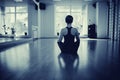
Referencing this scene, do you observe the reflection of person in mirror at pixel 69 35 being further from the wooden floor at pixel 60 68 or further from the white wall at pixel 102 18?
the white wall at pixel 102 18

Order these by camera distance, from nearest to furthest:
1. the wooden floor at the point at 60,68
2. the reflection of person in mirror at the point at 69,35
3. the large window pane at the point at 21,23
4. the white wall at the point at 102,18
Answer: the wooden floor at the point at 60,68 < the reflection of person in mirror at the point at 69,35 < the white wall at the point at 102,18 < the large window pane at the point at 21,23

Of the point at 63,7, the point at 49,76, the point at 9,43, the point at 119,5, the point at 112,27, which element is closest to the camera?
the point at 49,76

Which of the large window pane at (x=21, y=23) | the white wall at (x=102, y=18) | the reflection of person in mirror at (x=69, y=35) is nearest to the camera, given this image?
the reflection of person in mirror at (x=69, y=35)

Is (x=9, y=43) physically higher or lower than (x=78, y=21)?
lower

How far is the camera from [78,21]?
55.3 feet

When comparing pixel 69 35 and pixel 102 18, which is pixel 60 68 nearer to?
pixel 69 35

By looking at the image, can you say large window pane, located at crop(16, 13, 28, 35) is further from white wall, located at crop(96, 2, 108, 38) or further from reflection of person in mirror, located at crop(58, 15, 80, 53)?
reflection of person in mirror, located at crop(58, 15, 80, 53)

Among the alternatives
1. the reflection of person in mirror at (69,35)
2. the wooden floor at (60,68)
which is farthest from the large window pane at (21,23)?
the wooden floor at (60,68)

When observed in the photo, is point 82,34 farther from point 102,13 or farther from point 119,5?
point 119,5

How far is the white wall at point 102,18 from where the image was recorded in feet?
46.6

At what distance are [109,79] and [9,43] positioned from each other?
20.2 ft

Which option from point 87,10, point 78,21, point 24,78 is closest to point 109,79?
point 24,78

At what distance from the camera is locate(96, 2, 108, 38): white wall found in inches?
559

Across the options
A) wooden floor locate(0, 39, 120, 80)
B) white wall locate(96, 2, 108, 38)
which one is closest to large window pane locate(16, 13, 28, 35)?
white wall locate(96, 2, 108, 38)
